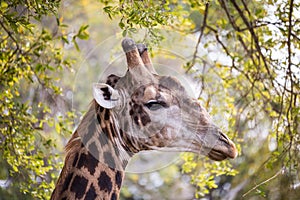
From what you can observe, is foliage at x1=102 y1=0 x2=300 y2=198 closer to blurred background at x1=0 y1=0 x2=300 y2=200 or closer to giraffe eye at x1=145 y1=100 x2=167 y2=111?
A: blurred background at x1=0 y1=0 x2=300 y2=200

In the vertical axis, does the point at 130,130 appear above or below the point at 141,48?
below

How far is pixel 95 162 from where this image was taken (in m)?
1.23

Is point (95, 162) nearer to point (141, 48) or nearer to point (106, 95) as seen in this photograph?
point (106, 95)

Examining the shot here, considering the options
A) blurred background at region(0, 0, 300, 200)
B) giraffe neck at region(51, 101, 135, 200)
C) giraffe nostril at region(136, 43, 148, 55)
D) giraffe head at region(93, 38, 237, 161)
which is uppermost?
blurred background at region(0, 0, 300, 200)

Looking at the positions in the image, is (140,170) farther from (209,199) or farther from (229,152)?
(209,199)

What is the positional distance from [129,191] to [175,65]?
272 centimetres

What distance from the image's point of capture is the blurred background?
1321 mm

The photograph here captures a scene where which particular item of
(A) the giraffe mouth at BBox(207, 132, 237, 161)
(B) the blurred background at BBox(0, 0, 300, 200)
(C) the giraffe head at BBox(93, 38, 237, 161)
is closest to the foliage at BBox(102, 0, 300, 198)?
(B) the blurred background at BBox(0, 0, 300, 200)

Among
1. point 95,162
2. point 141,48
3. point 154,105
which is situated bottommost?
point 95,162

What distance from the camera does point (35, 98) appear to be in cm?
257

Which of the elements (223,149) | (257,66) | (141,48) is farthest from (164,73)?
(257,66)

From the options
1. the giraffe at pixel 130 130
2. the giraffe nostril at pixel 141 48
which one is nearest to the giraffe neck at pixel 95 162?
the giraffe at pixel 130 130

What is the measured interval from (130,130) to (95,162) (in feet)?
0.31

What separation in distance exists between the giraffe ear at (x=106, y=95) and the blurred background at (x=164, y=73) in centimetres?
7
